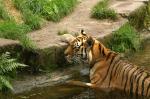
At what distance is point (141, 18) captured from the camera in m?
13.4

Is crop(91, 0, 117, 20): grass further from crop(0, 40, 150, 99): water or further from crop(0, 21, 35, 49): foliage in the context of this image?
crop(0, 40, 150, 99): water

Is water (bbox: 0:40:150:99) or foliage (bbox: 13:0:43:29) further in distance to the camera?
foliage (bbox: 13:0:43:29)

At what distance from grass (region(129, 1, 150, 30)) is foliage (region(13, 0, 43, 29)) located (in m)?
2.47

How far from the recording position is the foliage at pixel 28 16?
11.5 metres

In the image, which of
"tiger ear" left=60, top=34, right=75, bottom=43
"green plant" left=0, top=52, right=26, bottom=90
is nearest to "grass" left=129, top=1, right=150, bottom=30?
"tiger ear" left=60, top=34, right=75, bottom=43

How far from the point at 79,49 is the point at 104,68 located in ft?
1.89

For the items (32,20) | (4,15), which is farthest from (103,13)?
(4,15)

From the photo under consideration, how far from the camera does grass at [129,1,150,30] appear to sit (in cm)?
1295

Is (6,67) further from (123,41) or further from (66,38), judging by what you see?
(123,41)

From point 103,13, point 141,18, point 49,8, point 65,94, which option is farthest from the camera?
point 141,18

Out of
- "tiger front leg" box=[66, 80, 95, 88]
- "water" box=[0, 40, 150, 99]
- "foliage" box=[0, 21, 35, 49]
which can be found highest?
"foliage" box=[0, 21, 35, 49]

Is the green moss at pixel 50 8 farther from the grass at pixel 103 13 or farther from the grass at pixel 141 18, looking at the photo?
the grass at pixel 141 18

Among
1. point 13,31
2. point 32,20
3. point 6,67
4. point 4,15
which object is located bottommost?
point 6,67

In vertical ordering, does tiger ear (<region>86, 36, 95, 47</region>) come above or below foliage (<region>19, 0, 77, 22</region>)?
below
